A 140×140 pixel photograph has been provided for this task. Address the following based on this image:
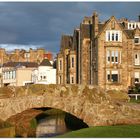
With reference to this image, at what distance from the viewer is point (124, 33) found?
66.2 m

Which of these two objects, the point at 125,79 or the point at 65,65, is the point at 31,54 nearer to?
the point at 65,65

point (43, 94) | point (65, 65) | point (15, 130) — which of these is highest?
point (65, 65)

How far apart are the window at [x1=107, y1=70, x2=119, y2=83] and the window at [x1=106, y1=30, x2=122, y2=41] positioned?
4.88m

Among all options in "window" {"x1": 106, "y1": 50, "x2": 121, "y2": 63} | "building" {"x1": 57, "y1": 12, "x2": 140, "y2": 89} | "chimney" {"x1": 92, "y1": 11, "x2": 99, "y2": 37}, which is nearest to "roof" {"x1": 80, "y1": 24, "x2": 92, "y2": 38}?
"building" {"x1": 57, "y1": 12, "x2": 140, "y2": 89}

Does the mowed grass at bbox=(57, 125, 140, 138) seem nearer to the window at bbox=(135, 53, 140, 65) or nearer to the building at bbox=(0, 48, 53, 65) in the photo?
the window at bbox=(135, 53, 140, 65)

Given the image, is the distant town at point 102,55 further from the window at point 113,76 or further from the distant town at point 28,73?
the distant town at point 28,73

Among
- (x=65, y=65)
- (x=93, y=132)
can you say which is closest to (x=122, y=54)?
(x=65, y=65)

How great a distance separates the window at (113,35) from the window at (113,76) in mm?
4884

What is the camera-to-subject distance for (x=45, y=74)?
307 ft

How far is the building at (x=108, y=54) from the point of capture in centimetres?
6512

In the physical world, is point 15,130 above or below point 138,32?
below

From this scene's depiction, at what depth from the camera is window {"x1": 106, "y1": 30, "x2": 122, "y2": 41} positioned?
2566 inches

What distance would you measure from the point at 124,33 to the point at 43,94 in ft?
132

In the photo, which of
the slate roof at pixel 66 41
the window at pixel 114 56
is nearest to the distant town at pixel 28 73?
the slate roof at pixel 66 41
